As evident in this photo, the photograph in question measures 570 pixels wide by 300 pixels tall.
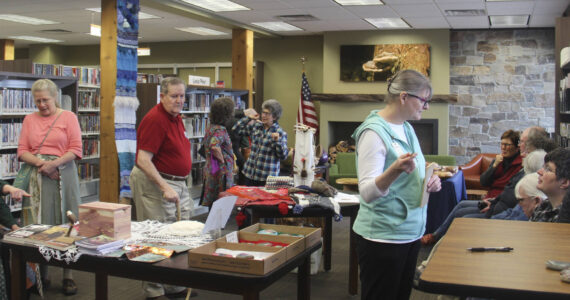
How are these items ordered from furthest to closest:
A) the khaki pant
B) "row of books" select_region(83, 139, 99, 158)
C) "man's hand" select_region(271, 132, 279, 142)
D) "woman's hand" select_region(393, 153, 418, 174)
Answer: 1. "row of books" select_region(83, 139, 99, 158)
2. "man's hand" select_region(271, 132, 279, 142)
3. the khaki pant
4. "woman's hand" select_region(393, 153, 418, 174)

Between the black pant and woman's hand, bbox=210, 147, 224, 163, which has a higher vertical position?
woman's hand, bbox=210, 147, 224, 163

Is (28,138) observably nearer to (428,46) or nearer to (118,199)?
(118,199)

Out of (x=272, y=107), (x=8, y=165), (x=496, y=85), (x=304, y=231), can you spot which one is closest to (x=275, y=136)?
(x=272, y=107)

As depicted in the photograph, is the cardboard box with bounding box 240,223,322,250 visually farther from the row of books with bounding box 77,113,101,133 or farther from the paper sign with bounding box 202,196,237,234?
the row of books with bounding box 77,113,101,133

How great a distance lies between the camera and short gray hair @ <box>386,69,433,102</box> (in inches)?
95.7

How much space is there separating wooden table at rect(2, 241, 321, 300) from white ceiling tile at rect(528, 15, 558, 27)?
7579mm

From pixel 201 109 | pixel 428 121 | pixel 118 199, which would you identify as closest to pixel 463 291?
pixel 118 199

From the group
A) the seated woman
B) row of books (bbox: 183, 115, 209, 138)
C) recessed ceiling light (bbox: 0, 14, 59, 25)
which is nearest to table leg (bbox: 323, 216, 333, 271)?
the seated woman

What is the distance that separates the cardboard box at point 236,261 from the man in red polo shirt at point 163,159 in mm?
1158

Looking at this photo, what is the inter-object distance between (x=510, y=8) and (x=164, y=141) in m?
6.34

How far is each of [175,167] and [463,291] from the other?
7.75 feet

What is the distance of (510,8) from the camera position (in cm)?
828

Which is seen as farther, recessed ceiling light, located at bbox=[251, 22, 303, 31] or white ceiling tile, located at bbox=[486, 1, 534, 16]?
recessed ceiling light, located at bbox=[251, 22, 303, 31]

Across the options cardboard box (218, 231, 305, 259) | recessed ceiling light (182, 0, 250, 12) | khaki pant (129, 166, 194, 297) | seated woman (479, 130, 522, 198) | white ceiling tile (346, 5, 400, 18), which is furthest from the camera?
white ceiling tile (346, 5, 400, 18)
